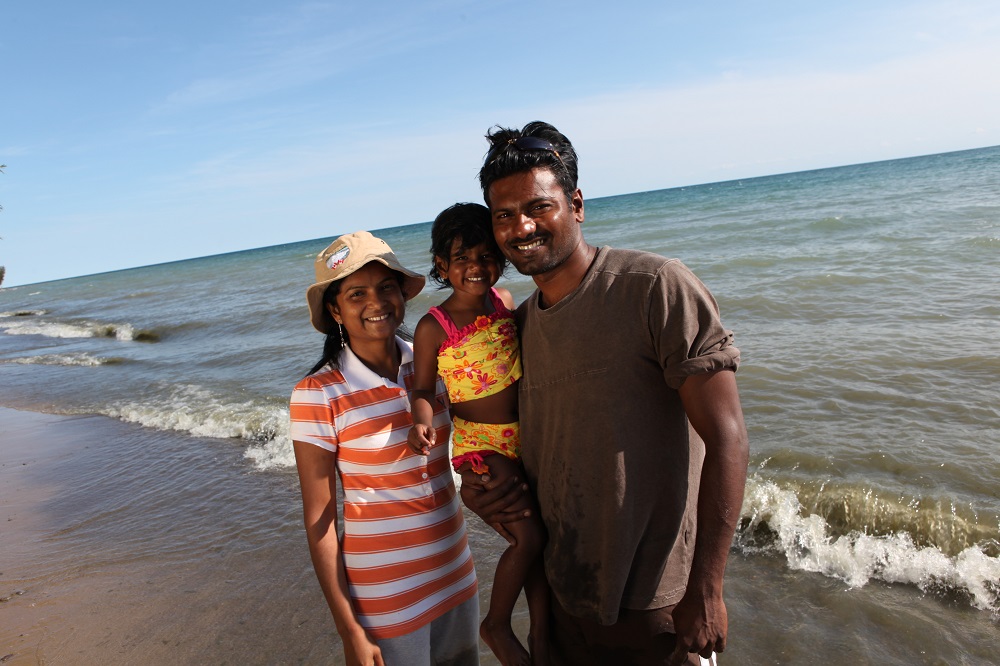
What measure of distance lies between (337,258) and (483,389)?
0.69 m

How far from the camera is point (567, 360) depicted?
1.88 meters

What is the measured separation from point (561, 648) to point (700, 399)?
1.11 meters

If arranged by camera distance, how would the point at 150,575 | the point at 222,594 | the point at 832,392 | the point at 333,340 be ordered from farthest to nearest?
the point at 832,392
the point at 150,575
the point at 222,594
the point at 333,340

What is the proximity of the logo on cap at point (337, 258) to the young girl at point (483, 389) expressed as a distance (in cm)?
43

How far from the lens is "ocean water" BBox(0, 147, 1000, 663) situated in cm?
406

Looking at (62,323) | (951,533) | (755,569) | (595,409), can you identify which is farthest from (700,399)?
(62,323)

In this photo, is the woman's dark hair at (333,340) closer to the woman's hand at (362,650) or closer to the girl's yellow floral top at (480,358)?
the girl's yellow floral top at (480,358)

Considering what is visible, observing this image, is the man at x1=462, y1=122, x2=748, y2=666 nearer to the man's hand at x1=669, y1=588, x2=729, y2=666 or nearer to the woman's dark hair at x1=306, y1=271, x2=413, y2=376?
the man's hand at x1=669, y1=588, x2=729, y2=666

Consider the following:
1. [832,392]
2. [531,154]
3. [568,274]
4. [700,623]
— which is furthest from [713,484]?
[832,392]

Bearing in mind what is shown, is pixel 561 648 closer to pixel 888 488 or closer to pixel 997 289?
pixel 888 488

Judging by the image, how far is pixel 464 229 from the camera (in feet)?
8.36

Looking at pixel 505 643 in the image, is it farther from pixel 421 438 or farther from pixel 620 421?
pixel 620 421

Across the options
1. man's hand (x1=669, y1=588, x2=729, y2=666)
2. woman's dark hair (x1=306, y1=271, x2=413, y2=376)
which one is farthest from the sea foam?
man's hand (x1=669, y1=588, x2=729, y2=666)

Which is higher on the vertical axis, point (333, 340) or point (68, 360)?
point (333, 340)
